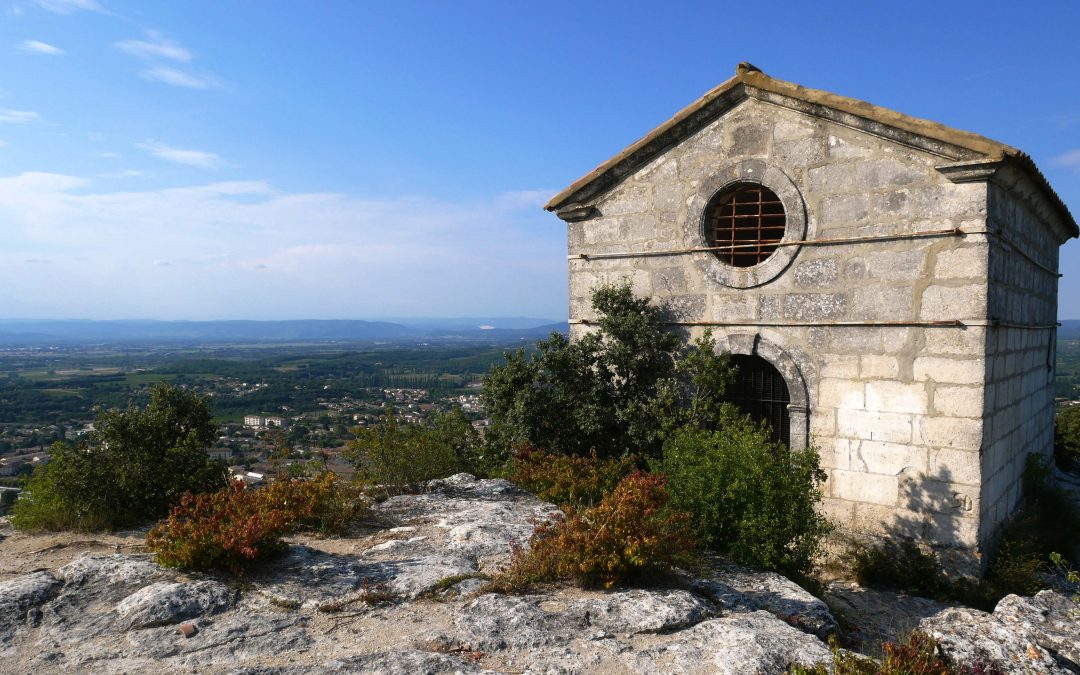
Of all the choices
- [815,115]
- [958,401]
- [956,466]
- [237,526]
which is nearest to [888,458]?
[956,466]

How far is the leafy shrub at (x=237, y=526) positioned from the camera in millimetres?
5324

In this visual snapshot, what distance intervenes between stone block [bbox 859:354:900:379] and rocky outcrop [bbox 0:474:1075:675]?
318 centimetres

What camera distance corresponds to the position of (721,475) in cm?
666

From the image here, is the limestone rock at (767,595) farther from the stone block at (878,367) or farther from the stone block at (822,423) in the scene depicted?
the stone block at (878,367)

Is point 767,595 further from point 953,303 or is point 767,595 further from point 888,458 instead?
point 953,303

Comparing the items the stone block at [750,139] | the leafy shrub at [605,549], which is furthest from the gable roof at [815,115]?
the leafy shrub at [605,549]

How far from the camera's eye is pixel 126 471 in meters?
7.26

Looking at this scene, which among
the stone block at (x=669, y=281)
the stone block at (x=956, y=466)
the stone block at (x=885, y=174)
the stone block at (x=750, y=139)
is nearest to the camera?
the stone block at (x=956, y=466)

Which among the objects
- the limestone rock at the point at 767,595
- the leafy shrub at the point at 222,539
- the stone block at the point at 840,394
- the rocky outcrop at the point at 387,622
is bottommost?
the limestone rock at the point at 767,595

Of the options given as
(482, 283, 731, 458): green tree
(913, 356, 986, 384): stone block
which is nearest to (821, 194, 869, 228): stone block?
(913, 356, 986, 384): stone block

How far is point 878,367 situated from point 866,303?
30.7 inches

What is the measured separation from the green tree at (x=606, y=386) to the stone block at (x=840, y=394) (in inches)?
47.3

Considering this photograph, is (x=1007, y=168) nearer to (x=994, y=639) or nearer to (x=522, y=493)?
(x=994, y=639)

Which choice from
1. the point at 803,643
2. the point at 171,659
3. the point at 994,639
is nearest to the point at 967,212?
the point at 994,639
